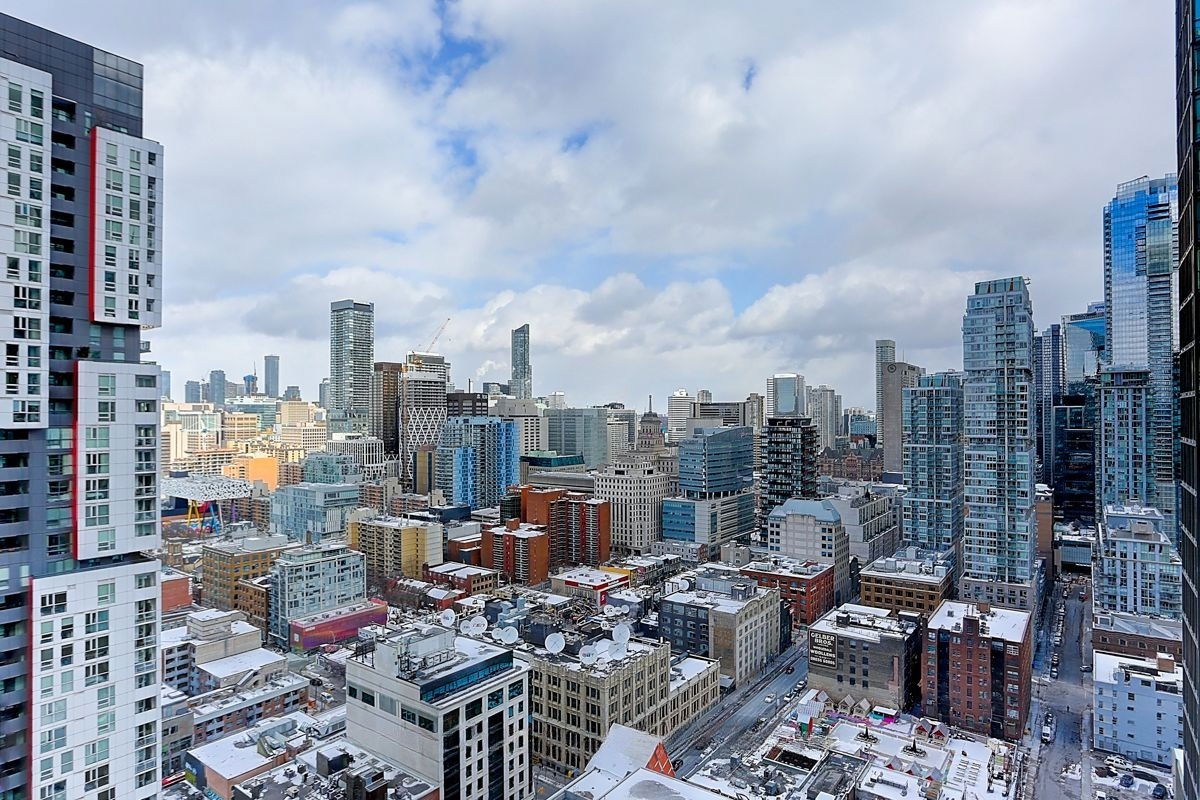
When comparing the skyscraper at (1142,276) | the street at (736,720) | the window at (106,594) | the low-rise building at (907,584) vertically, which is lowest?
the street at (736,720)

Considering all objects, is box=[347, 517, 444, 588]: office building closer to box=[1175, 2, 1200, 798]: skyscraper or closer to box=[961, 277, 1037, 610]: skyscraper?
box=[961, 277, 1037, 610]: skyscraper

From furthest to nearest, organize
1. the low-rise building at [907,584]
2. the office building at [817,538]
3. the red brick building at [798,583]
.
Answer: the office building at [817,538]
the red brick building at [798,583]
the low-rise building at [907,584]

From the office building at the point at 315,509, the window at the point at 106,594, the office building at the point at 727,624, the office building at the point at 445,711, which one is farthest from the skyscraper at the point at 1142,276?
the window at the point at 106,594

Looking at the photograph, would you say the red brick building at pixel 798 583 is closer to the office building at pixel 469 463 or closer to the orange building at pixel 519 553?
the orange building at pixel 519 553

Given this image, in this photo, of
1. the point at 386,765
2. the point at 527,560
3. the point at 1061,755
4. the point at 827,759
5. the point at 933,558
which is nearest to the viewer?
the point at 386,765

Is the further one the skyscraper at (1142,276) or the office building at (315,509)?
the skyscraper at (1142,276)

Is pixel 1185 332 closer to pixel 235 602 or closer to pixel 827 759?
pixel 827 759

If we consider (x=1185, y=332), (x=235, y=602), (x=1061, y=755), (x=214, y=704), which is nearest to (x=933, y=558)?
(x=1061, y=755)

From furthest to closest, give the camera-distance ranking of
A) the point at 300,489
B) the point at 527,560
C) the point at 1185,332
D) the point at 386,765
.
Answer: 1. the point at 300,489
2. the point at 527,560
3. the point at 386,765
4. the point at 1185,332
